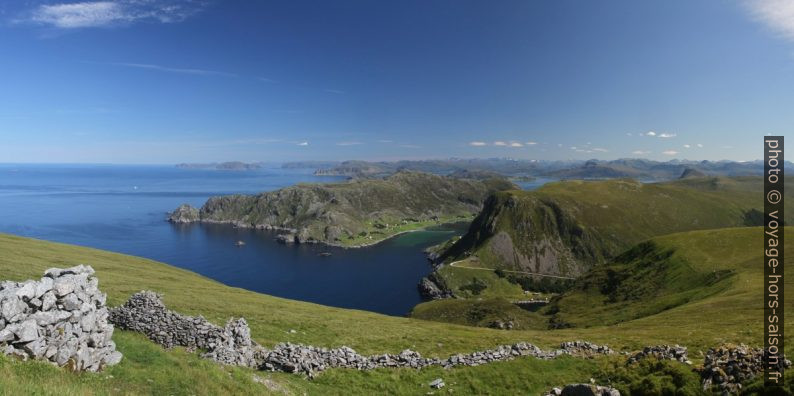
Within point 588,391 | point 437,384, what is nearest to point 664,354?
point 588,391

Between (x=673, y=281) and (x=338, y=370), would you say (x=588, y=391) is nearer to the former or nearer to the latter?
(x=338, y=370)

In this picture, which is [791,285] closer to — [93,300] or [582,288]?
[582,288]

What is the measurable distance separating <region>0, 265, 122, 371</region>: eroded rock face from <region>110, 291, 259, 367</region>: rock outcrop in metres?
8.67

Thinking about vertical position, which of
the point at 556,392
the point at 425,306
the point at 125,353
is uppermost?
the point at 125,353

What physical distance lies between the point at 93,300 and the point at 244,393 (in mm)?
8723

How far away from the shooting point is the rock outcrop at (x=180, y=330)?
27.9 m

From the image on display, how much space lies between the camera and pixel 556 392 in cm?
2562

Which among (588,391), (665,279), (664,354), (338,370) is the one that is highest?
(588,391)

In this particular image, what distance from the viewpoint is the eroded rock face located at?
15.8 m

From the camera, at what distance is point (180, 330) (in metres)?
29.5

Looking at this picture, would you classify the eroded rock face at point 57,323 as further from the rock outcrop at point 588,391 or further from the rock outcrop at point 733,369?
the rock outcrop at point 733,369

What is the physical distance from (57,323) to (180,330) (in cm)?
1315

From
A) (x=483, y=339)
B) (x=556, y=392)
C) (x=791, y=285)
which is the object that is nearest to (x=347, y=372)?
(x=556, y=392)

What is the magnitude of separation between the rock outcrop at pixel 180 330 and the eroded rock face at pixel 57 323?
8.67 m
